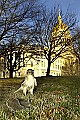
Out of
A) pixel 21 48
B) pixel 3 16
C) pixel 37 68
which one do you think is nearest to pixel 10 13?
pixel 3 16

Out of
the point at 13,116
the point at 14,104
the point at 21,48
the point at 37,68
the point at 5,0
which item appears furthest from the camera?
the point at 37,68

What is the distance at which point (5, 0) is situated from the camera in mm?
27453

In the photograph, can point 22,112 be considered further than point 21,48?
No

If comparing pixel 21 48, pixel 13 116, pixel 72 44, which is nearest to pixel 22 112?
pixel 13 116

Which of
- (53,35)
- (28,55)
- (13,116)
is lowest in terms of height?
(13,116)

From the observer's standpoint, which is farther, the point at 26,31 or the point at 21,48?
the point at 21,48

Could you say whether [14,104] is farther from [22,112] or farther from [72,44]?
[72,44]

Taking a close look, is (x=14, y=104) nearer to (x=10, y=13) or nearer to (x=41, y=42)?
(x=10, y=13)

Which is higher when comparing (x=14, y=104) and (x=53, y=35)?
(x=53, y=35)

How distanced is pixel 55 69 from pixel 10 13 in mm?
77215

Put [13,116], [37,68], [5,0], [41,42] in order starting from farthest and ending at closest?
[37,68]
[41,42]
[5,0]
[13,116]

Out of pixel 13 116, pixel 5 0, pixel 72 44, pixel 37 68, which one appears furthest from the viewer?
pixel 37 68

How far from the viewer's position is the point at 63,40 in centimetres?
3759

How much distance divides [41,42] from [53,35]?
185cm
